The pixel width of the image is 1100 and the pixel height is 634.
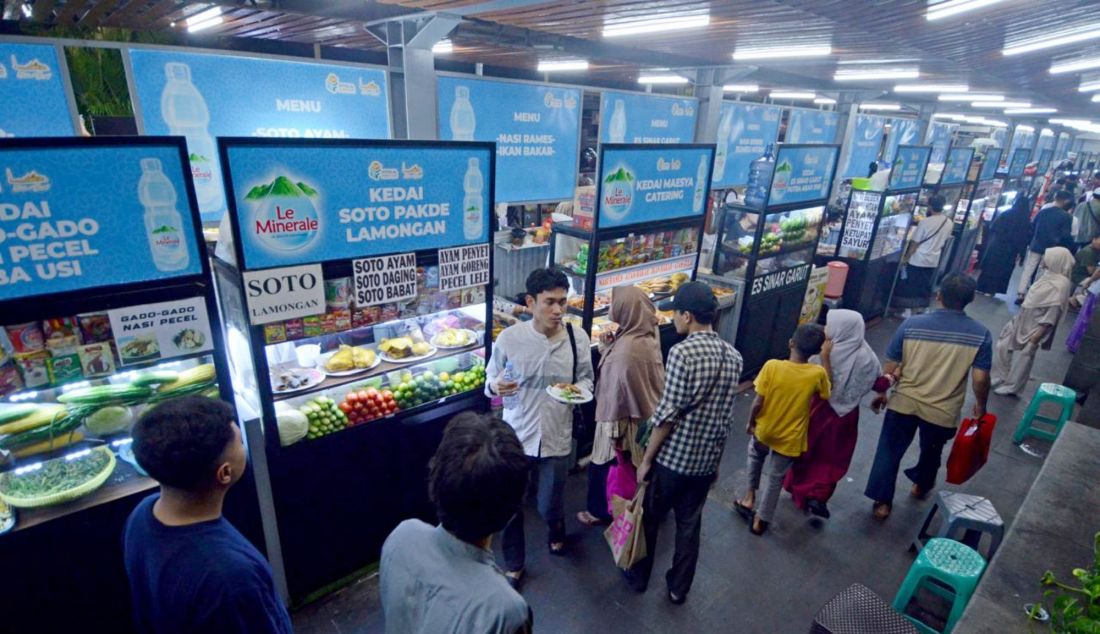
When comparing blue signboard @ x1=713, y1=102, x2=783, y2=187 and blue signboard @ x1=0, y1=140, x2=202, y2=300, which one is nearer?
blue signboard @ x1=0, y1=140, x2=202, y2=300

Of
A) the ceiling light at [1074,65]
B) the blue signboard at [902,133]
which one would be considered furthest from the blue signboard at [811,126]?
the ceiling light at [1074,65]

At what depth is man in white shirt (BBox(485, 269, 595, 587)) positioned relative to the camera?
355cm

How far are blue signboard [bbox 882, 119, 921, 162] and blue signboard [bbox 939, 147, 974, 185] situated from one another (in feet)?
5.53


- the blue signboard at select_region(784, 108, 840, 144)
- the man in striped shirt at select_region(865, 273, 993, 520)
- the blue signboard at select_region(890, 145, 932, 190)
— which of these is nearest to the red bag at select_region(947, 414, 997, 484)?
the man in striped shirt at select_region(865, 273, 993, 520)

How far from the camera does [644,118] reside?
681cm

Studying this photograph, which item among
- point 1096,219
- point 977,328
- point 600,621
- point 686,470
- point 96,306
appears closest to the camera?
point 96,306

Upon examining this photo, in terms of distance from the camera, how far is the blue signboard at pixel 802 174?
6.33m

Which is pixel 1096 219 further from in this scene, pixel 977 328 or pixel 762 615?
pixel 762 615

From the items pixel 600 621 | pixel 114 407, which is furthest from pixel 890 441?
pixel 114 407

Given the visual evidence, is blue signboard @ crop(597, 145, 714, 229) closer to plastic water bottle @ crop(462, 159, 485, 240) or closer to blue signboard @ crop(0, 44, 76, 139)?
plastic water bottle @ crop(462, 159, 485, 240)

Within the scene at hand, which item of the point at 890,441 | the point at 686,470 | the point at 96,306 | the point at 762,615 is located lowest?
the point at 762,615

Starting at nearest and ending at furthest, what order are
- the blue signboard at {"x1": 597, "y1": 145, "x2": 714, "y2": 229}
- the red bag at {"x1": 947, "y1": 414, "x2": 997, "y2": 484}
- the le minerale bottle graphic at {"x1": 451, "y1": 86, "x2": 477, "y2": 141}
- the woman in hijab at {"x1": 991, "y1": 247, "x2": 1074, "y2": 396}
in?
1. the red bag at {"x1": 947, "y1": 414, "x2": 997, "y2": 484}
2. the blue signboard at {"x1": 597, "y1": 145, "x2": 714, "y2": 229}
3. the le minerale bottle graphic at {"x1": 451, "y1": 86, "x2": 477, "y2": 141}
4. the woman in hijab at {"x1": 991, "y1": 247, "x2": 1074, "y2": 396}

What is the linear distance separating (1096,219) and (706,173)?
27.9 ft

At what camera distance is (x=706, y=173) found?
18.7 ft
